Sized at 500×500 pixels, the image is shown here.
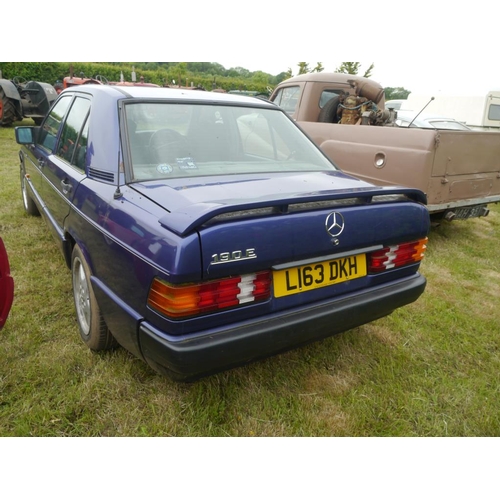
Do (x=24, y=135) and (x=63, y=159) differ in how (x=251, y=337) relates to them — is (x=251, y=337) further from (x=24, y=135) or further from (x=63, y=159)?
(x=24, y=135)

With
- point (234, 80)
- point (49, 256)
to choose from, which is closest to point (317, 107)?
point (49, 256)

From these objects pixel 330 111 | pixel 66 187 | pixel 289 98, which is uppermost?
pixel 289 98

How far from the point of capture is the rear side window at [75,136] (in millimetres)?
2557

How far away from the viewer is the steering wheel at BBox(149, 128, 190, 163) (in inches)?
88.3

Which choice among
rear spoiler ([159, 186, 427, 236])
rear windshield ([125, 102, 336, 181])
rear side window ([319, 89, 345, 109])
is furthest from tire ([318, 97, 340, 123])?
rear spoiler ([159, 186, 427, 236])

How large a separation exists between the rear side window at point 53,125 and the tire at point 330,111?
3.67m

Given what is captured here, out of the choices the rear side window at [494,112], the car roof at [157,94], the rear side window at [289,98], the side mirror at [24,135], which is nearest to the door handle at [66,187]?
the car roof at [157,94]

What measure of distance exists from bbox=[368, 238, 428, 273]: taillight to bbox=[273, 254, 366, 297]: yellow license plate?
74mm

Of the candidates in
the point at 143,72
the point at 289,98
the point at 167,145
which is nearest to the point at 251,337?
the point at 167,145

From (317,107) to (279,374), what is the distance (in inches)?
179

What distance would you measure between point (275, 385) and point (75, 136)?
2033 millimetres

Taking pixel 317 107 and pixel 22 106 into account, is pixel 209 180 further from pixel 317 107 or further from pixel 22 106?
pixel 22 106

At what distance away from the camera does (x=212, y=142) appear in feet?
8.14

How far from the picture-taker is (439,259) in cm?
441
